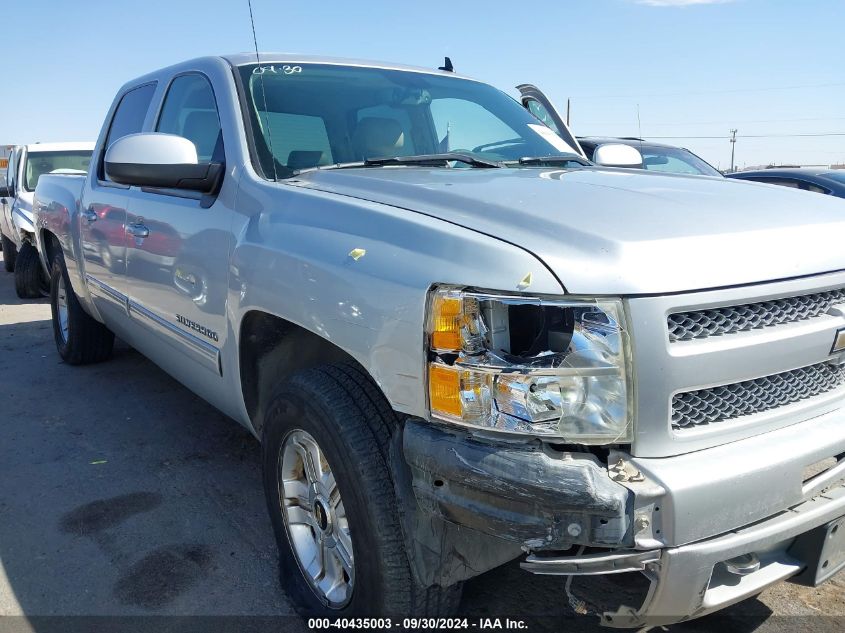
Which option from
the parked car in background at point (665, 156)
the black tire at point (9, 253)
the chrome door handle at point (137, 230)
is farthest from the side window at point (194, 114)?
the black tire at point (9, 253)

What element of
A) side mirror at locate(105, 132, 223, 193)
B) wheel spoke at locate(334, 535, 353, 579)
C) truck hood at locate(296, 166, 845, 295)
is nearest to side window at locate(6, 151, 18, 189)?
side mirror at locate(105, 132, 223, 193)

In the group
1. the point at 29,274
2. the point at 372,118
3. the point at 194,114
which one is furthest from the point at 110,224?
the point at 29,274

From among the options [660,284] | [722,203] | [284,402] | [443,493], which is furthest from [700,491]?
[284,402]

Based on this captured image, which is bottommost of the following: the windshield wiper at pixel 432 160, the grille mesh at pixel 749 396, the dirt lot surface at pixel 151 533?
the dirt lot surface at pixel 151 533

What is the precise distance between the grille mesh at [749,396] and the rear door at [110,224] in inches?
118

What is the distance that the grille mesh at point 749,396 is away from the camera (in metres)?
1.76

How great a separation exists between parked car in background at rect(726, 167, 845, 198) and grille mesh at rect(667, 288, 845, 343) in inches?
269

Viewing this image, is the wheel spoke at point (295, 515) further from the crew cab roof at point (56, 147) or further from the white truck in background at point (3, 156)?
the white truck in background at point (3, 156)

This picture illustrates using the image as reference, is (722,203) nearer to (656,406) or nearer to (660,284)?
(660,284)

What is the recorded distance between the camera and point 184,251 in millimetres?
3021

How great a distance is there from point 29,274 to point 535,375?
9056mm

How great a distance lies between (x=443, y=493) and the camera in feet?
5.81

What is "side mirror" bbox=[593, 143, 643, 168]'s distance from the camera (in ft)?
12.0

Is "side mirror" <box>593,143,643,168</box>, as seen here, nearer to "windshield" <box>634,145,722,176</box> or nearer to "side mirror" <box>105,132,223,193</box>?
"side mirror" <box>105,132,223,193</box>
